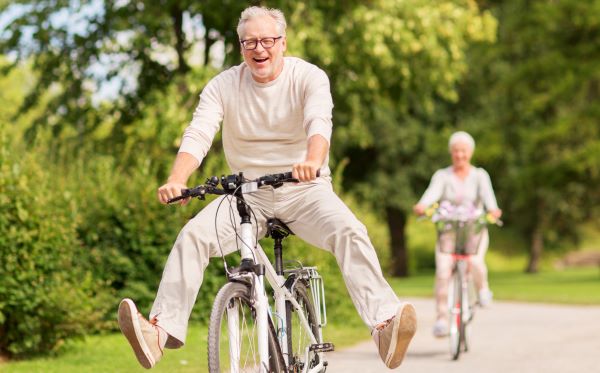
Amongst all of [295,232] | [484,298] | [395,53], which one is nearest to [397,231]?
[395,53]

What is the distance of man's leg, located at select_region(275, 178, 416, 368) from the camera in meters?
5.06

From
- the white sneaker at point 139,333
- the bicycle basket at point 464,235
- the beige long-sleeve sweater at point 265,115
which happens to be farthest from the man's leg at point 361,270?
the bicycle basket at point 464,235

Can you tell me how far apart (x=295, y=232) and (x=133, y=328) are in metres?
1.17

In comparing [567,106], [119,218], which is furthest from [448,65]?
[567,106]

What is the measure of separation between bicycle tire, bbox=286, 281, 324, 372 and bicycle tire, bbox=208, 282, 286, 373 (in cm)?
35

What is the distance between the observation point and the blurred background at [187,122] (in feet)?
29.9

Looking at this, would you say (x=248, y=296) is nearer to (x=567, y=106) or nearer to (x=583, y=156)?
(x=583, y=156)

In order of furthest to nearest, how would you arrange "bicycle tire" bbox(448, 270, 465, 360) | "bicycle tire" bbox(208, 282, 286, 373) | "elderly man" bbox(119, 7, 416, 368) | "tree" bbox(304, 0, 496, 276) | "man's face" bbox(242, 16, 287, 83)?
1. "tree" bbox(304, 0, 496, 276)
2. "bicycle tire" bbox(448, 270, 465, 360)
3. "man's face" bbox(242, 16, 287, 83)
4. "elderly man" bbox(119, 7, 416, 368)
5. "bicycle tire" bbox(208, 282, 286, 373)

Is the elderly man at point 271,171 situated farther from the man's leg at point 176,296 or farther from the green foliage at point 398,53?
the green foliage at point 398,53

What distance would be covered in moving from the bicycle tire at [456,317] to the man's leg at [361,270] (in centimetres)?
455

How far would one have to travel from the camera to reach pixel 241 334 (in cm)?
486

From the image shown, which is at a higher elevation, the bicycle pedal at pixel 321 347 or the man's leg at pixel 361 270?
the man's leg at pixel 361 270

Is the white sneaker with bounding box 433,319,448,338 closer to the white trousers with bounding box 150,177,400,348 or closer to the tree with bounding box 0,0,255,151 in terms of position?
the white trousers with bounding box 150,177,400,348

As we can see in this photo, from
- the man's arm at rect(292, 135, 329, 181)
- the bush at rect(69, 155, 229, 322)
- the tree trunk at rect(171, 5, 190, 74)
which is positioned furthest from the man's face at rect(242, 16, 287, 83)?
the tree trunk at rect(171, 5, 190, 74)
